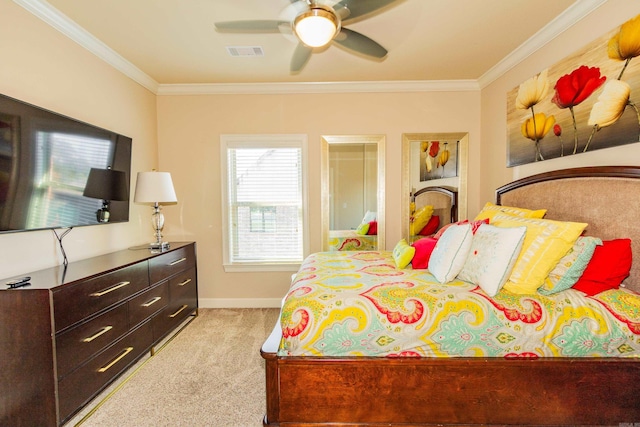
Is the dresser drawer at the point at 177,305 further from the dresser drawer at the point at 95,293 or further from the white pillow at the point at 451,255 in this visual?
the white pillow at the point at 451,255

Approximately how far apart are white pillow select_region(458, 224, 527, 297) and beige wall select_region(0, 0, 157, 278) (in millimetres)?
2840

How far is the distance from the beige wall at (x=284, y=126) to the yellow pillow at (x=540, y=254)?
1.83 meters

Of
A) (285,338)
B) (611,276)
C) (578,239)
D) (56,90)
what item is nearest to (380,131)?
(578,239)

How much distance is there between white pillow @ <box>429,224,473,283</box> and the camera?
1.79 metres

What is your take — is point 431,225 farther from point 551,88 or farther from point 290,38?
point 290,38

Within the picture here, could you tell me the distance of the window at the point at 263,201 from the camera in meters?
3.44

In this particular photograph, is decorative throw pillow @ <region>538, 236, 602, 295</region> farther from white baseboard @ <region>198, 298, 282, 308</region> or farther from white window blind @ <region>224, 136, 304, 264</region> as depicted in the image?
white baseboard @ <region>198, 298, 282, 308</region>

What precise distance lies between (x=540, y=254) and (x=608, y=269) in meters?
0.36

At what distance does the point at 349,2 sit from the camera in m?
A: 1.55

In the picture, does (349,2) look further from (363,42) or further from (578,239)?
(578,239)

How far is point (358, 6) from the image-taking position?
1569 mm

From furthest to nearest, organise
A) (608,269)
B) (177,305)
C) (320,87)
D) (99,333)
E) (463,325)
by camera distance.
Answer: (320,87), (177,305), (99,333), (608,269), (463,325)

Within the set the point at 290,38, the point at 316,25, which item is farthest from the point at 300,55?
the point at 316,25

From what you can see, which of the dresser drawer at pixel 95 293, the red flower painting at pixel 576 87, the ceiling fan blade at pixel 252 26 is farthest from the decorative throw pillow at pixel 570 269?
the dresser drawer at pixel 95 293
